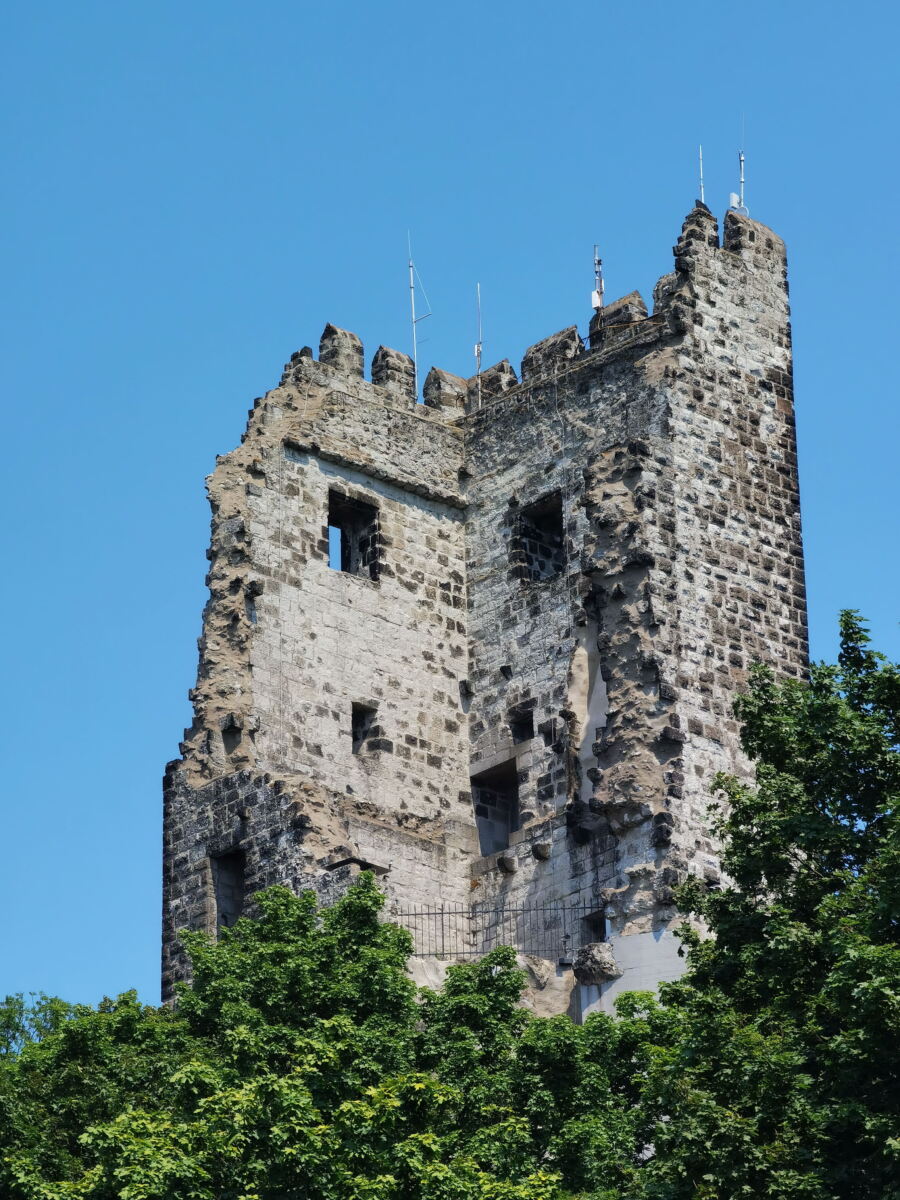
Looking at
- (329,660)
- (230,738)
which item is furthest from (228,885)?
(329,660)

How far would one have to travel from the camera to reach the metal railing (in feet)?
112

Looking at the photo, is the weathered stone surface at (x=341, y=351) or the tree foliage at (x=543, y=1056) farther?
the weathered stone surface at (x=341, y=351)

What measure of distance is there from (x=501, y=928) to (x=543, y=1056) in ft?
24.0

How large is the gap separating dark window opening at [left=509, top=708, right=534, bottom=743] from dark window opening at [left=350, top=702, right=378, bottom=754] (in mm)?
1677

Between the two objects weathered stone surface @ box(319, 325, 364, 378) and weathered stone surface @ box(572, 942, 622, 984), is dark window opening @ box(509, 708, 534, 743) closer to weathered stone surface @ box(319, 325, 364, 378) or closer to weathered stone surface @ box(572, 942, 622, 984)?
weathered stone surface @ box(572, 942, 622, 984)

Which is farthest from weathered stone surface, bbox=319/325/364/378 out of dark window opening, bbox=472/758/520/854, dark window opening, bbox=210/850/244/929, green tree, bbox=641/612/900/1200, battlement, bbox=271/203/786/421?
green tree, bbox=641/612/900/1200

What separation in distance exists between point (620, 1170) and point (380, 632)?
11.7 metres

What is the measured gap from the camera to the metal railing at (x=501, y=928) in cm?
3428

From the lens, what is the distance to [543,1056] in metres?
28.3

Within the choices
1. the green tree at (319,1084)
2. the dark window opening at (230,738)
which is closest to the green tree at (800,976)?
the green tree at (319,1084)

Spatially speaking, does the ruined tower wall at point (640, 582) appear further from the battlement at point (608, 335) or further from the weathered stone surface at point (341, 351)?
the weathered stone surface at point (341, 351)

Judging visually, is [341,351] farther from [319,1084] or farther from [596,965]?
[319,1084]

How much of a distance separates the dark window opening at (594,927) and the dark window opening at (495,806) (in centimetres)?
323

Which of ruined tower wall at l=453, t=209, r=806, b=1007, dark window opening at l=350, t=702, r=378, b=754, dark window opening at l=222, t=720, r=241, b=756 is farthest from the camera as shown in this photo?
dark window opening at l=350, t=702, r=378, b=754
